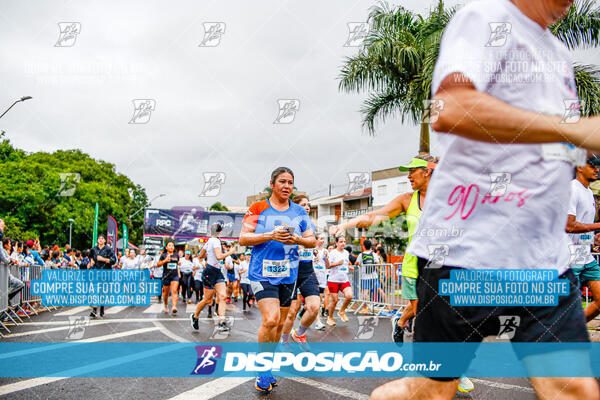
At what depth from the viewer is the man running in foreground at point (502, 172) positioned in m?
1.52

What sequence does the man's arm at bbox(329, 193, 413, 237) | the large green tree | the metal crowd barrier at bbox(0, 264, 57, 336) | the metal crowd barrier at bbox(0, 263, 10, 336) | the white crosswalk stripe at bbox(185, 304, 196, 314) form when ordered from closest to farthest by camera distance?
the man's arm at bbox(329, 193, 413, 237) < the metal crowd barrier at bbox(0, 263, 10, 336) < the metal crowd barrier at bbox(0, 264, 57, 336) < the white crosswalk stripe at bbox(185, 304, 196, 314) < the large green tree

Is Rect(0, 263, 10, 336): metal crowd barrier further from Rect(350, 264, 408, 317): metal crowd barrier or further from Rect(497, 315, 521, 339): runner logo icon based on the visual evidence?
Rect(497, 315, 521, 339): runner logo icon

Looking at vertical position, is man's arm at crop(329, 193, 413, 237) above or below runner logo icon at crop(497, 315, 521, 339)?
above

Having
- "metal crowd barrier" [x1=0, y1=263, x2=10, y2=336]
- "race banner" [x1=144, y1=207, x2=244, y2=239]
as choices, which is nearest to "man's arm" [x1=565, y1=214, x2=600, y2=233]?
"metal crowd barrier" [x1=0, y1=263, x2=10, y2=336]

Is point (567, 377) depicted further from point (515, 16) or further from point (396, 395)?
point (515, 16)

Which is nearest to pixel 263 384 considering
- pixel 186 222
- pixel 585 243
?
pixel 585 243

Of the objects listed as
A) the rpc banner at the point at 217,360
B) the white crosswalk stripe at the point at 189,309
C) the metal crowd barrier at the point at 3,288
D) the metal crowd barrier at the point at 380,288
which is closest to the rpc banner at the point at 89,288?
the white crosswalk stripe at the point at 189,309

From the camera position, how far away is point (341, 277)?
37.2 feet

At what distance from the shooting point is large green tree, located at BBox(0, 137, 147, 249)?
43.3 meters

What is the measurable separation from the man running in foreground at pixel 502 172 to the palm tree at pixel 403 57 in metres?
10.0

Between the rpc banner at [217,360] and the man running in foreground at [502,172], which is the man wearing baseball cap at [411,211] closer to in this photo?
the rpc banner at [217,360]

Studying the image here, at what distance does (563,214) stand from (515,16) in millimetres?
703

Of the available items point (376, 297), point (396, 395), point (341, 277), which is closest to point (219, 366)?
point (396, 395)

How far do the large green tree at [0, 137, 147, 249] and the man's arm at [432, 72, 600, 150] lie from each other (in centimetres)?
3939
